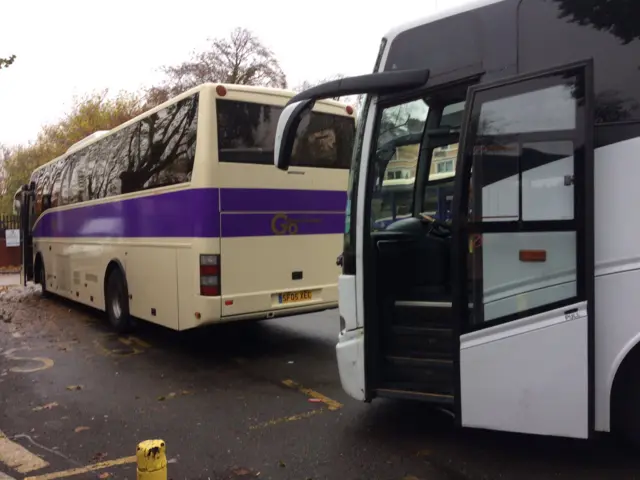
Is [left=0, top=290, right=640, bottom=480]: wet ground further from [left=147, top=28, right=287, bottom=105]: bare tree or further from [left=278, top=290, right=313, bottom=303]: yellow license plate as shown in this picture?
[left=147, top=28, right=287, bottom=105]: bare tree

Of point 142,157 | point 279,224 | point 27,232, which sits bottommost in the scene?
point 27,232

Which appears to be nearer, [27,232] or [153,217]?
[153,217]

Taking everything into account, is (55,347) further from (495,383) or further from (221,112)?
(495,383)

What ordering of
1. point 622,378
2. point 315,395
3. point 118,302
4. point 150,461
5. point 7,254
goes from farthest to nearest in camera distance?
point 7,254 < point 118,302 < point 315,395 < point 622,378 < point 150,461

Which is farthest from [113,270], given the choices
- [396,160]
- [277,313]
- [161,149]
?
[396,160]

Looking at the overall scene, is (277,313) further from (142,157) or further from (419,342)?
(419,342)

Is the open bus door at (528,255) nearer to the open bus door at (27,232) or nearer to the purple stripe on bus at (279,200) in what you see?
the purple stripe on bus at (279,200)

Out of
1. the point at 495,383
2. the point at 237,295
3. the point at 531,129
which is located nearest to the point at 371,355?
the point at 495,383

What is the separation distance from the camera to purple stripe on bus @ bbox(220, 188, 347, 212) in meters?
7.20

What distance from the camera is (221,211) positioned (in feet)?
23.3

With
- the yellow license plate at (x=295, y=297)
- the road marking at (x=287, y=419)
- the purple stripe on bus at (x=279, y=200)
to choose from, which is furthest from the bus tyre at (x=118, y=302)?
the road marking at (x=287, y=419)

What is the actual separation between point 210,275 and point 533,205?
14.0ft

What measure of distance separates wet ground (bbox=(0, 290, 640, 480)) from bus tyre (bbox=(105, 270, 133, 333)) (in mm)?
713

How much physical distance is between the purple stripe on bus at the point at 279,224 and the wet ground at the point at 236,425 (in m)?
1.65
